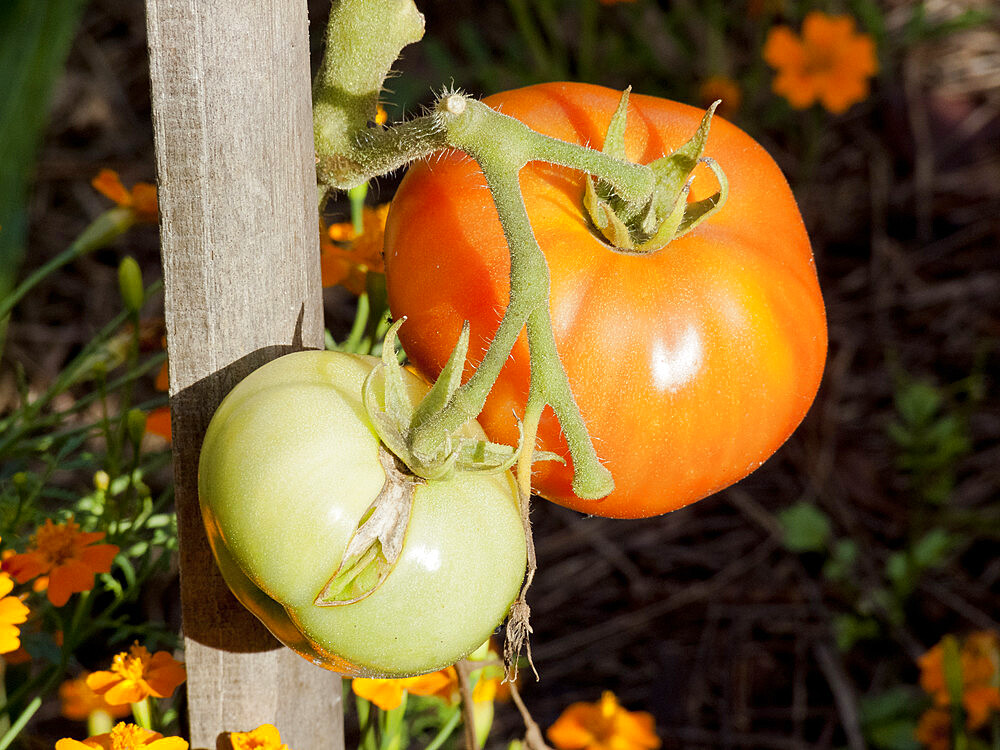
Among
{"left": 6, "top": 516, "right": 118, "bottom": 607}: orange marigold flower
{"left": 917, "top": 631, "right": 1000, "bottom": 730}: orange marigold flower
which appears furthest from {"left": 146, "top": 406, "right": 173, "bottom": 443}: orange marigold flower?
{"left": 917, "top": 631, "right": 1000, "bottom": 730}: orange marigold flower

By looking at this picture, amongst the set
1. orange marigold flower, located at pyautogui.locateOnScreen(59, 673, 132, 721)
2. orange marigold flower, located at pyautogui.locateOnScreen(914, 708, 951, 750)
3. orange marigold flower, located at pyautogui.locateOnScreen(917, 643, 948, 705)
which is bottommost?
orange marigold flower, located at pyautogui.locateOnScreen(914, 708, 951, 750)

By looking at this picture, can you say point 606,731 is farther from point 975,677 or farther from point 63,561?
point 63,561

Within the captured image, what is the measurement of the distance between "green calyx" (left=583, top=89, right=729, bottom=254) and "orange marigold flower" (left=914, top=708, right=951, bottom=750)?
36.8 inches

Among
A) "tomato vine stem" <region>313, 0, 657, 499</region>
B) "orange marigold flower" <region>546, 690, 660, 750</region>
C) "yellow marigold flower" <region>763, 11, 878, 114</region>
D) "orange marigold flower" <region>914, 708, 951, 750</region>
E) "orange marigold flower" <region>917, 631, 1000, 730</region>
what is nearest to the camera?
"tomato vine stem" <region>313, 0, 657, 499</region>

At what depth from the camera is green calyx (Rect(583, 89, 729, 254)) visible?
579mm

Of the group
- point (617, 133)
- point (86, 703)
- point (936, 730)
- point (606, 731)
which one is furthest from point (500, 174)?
point (936, 730)

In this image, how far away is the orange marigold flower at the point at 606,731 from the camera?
1.00 metres

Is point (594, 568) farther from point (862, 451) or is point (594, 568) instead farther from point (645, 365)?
point (645, 365)

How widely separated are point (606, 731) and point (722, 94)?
3.92ft


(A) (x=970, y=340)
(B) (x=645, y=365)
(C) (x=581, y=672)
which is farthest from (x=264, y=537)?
(A) (x=970, y=340)

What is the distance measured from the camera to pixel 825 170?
81.4 inches

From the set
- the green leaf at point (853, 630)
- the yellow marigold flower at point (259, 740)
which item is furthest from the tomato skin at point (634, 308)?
the green leaf at point (853, 630)

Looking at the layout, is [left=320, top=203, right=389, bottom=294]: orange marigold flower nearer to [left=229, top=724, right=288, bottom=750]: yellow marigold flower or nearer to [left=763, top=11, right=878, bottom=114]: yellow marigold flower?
[left=229, top=724, right=288, bottom=750]: yellow marigold flower

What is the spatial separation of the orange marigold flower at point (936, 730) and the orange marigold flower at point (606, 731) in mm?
441
